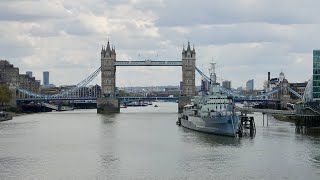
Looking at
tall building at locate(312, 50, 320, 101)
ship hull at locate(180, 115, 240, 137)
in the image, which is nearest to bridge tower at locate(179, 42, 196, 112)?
tall building at locate(312, 50, 320, 101)

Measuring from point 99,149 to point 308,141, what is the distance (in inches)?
717

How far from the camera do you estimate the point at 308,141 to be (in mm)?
64000

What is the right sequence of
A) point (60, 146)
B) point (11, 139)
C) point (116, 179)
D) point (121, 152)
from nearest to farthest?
point (116, 179), point (121, 152), point (60, 146), point (11, 139)

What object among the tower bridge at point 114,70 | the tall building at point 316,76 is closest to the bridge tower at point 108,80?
the tower bridge at point 114,70

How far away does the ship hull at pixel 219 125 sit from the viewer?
70.2m

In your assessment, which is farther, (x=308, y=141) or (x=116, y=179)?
(x=308, y=141)

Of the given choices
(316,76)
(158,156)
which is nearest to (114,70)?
(316,76)

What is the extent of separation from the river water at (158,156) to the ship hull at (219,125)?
1.08m

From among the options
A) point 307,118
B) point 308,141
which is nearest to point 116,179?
point 308,141

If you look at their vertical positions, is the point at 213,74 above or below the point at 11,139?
above

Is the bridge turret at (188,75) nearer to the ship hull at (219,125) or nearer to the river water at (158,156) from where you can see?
the ship hull at (219,125)

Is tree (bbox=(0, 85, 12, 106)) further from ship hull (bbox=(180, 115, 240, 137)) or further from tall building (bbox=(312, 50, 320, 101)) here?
tall building (bbox=(312, 50, 320, 101))

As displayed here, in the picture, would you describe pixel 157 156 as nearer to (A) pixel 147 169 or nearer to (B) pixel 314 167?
(A) pixel 147 169

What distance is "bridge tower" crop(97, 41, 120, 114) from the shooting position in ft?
522
